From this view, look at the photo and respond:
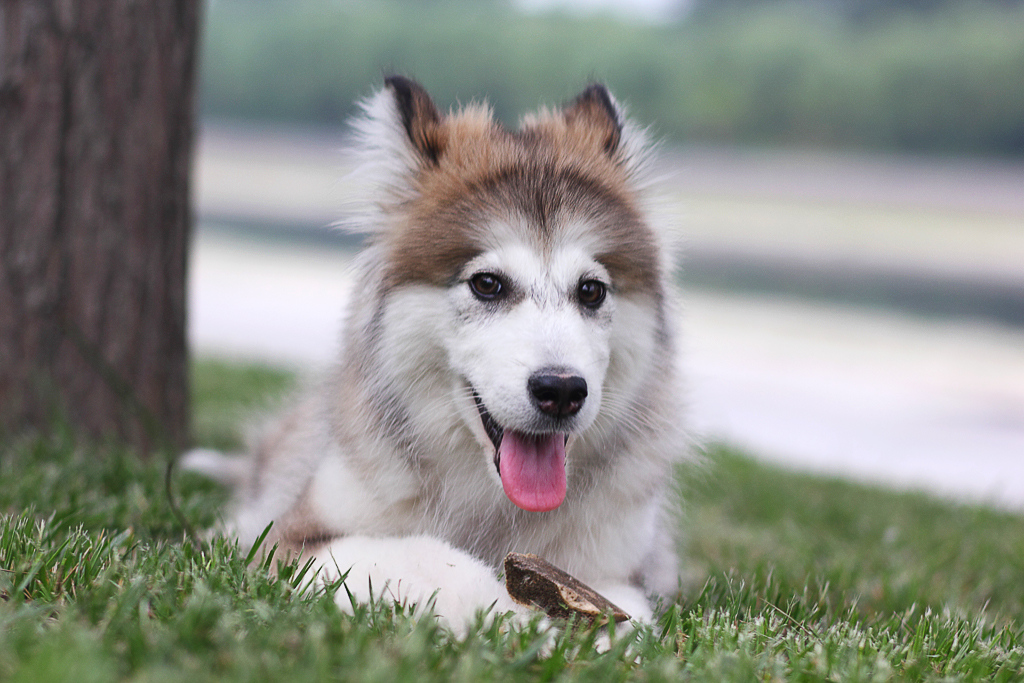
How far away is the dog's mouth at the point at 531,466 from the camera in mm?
2623

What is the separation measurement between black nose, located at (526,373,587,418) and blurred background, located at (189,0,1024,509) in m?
4.72

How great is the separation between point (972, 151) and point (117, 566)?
1214 inches

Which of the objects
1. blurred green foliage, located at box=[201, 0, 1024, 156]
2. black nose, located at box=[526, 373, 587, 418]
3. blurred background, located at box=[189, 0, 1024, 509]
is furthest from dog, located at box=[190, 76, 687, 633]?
blurred green foliage, located at box=[201, 0, 1024, 156]

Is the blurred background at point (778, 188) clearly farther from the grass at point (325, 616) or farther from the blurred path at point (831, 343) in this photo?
the grass at point (325, 616)

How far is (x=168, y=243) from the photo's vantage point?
4312 millimetres

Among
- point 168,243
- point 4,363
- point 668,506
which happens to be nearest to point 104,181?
point 168,243

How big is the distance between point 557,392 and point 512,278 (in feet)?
1.45

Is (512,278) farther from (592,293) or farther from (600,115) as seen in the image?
(600,115)

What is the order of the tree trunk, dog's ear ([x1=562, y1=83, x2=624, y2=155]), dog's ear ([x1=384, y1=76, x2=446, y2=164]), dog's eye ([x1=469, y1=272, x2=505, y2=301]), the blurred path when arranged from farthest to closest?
the blurred path < the tree trunk < dog's ear ([x1=562, y1=83, x2=624, y2=155]) < dog's ear ([x1=384, y1=76, x2=446, y2=164]) < dog's eye ([x1=469, y1=272, x2=505, y2=301])

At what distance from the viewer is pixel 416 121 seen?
9.82 feet

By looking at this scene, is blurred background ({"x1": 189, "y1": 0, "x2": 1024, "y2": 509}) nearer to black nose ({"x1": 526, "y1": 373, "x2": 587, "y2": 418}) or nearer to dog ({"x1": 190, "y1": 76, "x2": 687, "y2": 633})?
dog ({"x1": 190, "y1": 76, "x2": 687, "y2": 633})

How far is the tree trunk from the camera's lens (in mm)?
3900

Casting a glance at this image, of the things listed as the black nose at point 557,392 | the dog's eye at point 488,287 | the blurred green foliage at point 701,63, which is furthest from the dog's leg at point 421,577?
the blurred green foliage at point 701,63

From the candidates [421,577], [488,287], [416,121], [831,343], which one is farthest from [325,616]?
[831,343]
